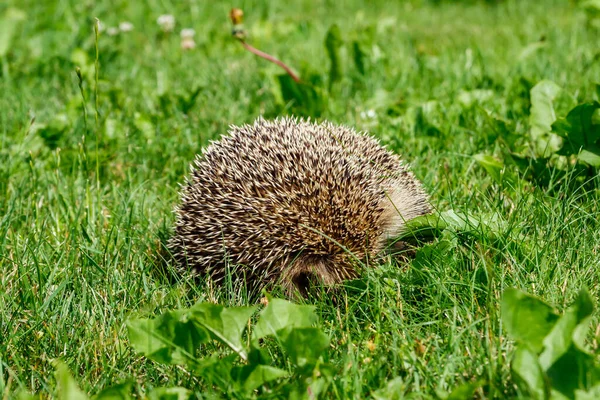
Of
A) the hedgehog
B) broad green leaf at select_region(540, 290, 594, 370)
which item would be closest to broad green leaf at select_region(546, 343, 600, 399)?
broad green leaf at select_region(540, 290, 594, 370)

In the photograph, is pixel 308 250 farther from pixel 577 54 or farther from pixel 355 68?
pixel 577 54

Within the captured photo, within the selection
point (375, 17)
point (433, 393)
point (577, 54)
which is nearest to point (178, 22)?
point (375, 17)

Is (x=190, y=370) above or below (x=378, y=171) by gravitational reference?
below

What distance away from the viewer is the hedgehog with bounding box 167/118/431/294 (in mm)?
3449

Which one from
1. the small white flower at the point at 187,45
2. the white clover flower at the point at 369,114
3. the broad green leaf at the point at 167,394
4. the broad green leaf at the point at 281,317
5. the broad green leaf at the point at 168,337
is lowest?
the small white flower at the point at 187,45

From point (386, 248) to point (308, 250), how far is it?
0.39 meters

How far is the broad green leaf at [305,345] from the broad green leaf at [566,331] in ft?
2.44

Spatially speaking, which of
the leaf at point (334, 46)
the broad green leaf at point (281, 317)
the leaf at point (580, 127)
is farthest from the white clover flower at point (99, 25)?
Result: the leaf at point (580, 127)

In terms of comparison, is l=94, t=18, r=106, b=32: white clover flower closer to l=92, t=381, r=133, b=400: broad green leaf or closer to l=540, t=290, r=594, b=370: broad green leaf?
l=92, t=381, r=133, b=400: broad green leaf

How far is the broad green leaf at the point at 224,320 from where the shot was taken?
2.62 m

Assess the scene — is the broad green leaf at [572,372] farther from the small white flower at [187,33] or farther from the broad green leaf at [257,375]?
the small white flower at [187,33]

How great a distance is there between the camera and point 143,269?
350cm

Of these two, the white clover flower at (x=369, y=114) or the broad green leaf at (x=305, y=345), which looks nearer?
the broad green leaf at (x=305, y=345)

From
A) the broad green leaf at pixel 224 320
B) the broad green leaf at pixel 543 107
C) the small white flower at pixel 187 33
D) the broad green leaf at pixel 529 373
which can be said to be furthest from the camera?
the small white flower at pixel 187 33
